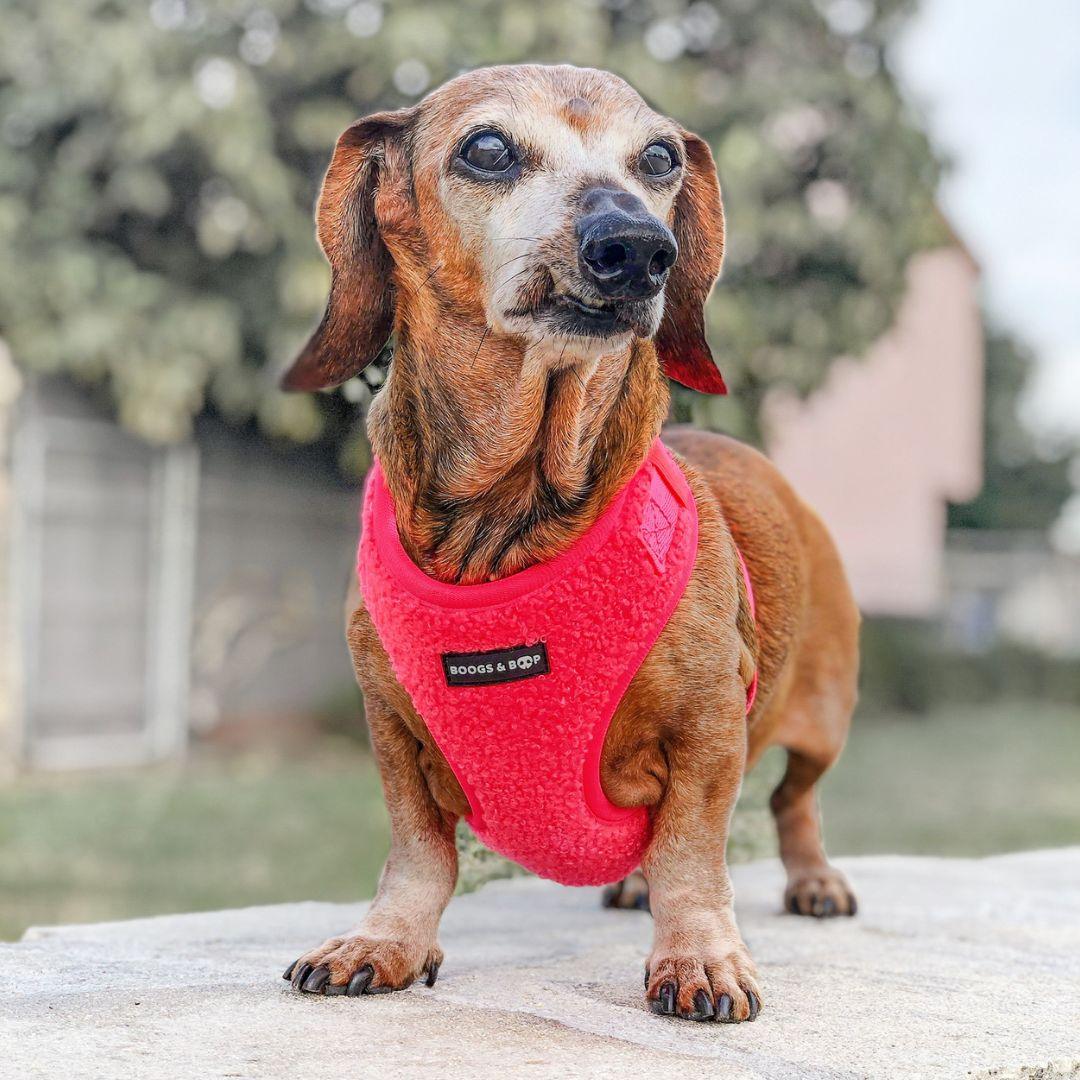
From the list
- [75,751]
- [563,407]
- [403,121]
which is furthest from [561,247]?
[75,751]

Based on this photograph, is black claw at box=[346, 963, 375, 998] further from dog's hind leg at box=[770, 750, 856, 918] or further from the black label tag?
dog's hind leg at box=[770, 750, 856, 918]

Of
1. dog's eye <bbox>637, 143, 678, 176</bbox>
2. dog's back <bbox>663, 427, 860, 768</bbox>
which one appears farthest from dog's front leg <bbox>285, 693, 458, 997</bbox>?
dog's eye <bbox>637, 143, 678, 176</bbox>

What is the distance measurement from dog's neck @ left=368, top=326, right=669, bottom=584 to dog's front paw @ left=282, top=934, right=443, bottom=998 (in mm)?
646

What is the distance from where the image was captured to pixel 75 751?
10289mm

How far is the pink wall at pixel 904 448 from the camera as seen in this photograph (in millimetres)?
21078

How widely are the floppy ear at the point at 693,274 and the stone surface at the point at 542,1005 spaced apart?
1.11 metres

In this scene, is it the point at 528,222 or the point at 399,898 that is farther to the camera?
the point at 399,898

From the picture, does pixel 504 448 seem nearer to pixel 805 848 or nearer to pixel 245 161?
pixel 805 848

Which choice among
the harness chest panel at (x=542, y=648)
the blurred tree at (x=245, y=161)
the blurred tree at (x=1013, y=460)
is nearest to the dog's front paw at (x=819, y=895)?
the harness chest panel at (x=542, y=648)

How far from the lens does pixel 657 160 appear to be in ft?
8.10

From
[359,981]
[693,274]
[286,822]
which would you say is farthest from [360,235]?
[286,822]

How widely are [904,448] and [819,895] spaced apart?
67.8 feet

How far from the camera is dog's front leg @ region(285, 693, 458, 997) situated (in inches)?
94.9

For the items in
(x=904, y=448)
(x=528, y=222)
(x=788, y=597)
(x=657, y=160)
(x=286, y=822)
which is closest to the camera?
(x=528, y=222)
